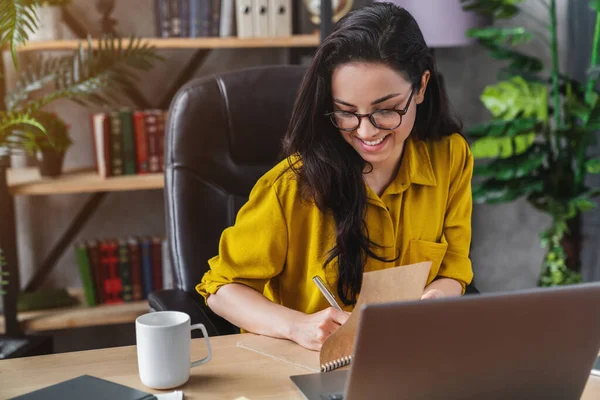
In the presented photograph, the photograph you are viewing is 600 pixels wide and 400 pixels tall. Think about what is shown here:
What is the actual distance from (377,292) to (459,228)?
532mm

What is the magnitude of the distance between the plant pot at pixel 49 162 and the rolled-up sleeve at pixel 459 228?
1.54 m

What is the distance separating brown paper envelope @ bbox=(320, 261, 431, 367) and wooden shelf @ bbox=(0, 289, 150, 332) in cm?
166

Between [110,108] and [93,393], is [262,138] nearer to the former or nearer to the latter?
[93,393]

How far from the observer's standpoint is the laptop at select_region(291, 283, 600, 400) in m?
0.74

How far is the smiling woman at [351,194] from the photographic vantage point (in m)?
1.19

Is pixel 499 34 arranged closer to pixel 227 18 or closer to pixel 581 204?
pixel 581 204

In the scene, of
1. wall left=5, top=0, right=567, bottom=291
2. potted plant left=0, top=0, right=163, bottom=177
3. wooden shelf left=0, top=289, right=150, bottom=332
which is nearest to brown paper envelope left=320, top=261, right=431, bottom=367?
potted plant left=0, top=0, right=163, bottom=177

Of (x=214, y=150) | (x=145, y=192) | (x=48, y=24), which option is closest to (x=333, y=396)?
(x=214, y=150)

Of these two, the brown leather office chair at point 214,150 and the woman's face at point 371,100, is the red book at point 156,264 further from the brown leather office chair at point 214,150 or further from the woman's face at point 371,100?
the woman's face at point 371,100

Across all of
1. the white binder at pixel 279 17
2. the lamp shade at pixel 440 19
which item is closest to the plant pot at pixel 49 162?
the white binder at pixel 279 17

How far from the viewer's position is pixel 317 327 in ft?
3.52

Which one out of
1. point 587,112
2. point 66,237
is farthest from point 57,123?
point 587,112

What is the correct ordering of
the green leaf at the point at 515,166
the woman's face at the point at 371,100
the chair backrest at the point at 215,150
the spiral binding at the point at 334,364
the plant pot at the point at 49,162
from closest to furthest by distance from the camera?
the spiral binding at the point at 334,364, the woman's face at the point at 371,100, the chair backrest at the point at 215,150, the plant pot at the point at 49,162, the green leaf at the point at 515,166

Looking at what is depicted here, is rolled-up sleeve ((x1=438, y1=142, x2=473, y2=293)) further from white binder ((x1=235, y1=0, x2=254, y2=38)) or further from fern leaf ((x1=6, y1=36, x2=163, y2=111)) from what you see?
white binder ((x1=235, y1=0, x2=254, y2=38))
